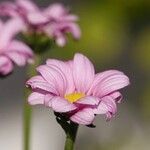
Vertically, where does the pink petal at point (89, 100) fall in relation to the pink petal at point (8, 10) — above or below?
below

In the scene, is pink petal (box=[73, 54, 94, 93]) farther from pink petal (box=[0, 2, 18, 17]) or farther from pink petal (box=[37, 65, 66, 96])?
pink petal (box=[0, 2, 18, 17])

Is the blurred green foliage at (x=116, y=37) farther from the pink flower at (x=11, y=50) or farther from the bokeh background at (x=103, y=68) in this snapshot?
the pink flower at (x=11, y=50)

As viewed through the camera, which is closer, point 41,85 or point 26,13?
point 41,85

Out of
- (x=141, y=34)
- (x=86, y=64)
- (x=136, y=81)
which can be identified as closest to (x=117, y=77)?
(x=86, y=64)

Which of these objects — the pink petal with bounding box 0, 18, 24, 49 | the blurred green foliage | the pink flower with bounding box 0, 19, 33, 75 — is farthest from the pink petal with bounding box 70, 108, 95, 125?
the blurred green foliage

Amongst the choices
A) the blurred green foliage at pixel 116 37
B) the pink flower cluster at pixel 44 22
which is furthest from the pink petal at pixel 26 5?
the blurred green foliage at pixel 116 37

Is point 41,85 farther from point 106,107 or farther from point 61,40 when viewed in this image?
point 61,40

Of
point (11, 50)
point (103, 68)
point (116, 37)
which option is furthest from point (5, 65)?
point (103, 68)

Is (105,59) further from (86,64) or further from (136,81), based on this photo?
(86,64)
